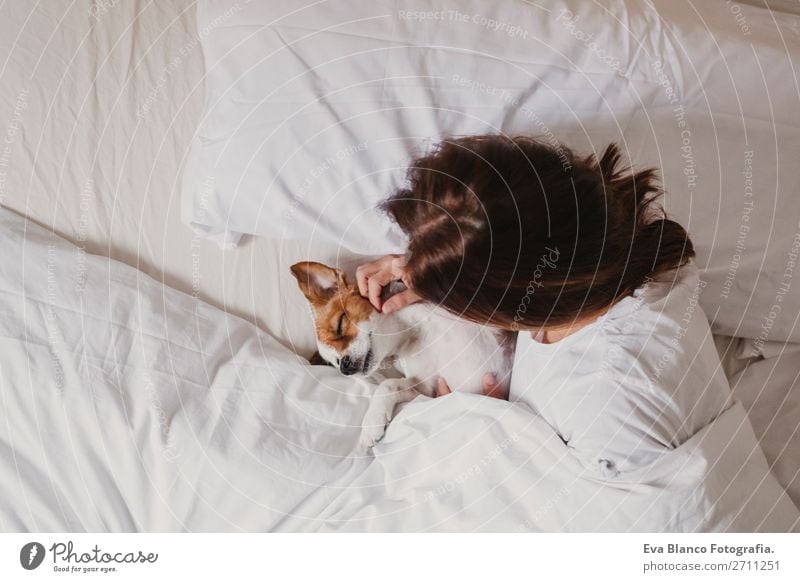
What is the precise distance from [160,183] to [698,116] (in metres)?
0.54

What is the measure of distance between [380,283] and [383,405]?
118mm

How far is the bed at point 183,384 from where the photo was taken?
1.90ft

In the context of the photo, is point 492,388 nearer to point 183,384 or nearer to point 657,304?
point 657,304

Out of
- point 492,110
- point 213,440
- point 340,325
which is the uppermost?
point 492,110

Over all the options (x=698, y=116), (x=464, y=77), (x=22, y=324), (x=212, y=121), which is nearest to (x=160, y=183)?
(x=212, y=121)

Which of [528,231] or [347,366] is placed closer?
[528,231]

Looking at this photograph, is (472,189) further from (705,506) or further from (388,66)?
(705,506)

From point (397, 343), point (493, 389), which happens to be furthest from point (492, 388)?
point (397, 343)

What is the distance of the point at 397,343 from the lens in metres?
0.67

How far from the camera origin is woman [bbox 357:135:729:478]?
1.79 feet

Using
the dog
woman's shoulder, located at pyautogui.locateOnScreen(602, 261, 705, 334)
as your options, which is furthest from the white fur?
woman's shoulder, located at pyautogui.locateOnScreen(602, 261, 705, 334)

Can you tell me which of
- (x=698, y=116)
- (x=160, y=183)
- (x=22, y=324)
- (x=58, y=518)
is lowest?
(x=58, y=518)

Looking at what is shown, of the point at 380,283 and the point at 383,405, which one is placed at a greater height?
the point at 380,283

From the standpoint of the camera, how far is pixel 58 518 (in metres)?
0.60
